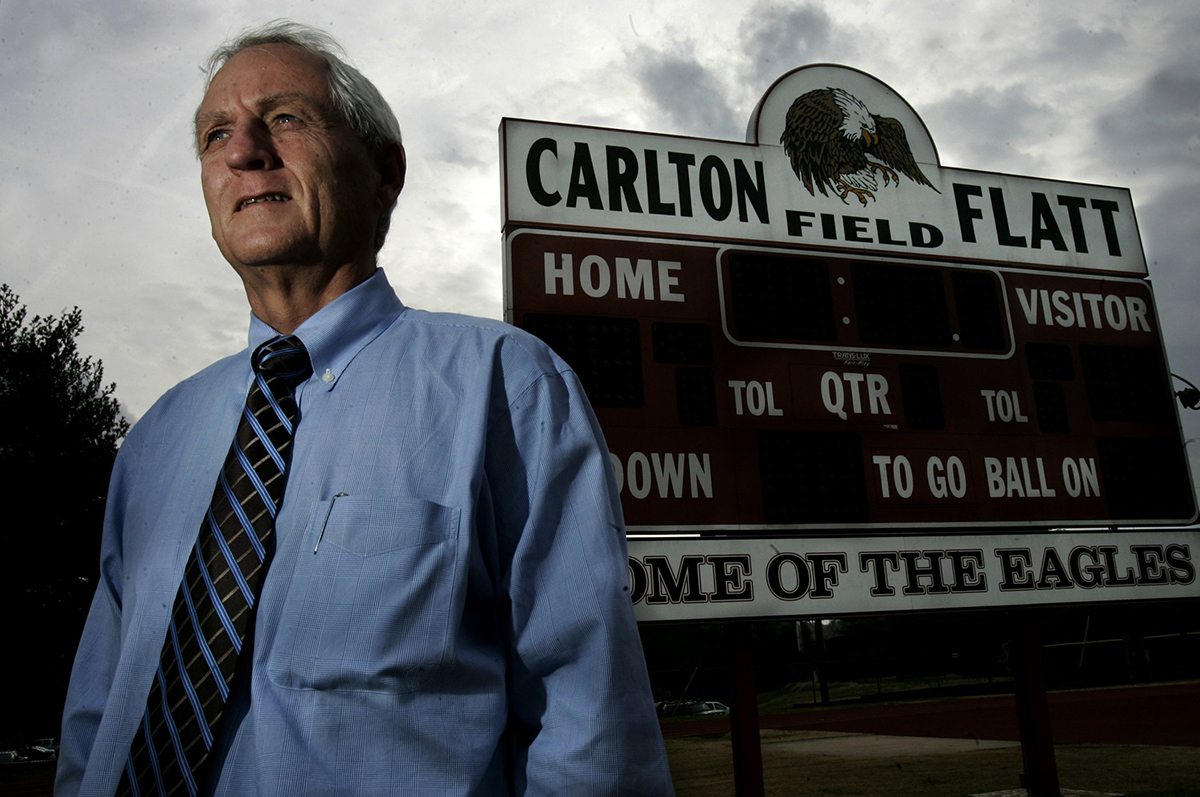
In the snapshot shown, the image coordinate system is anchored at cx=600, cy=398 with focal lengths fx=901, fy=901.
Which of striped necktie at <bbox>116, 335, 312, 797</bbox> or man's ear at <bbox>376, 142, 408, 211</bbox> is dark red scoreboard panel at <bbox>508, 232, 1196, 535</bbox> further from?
striped necktie at <bbox>116, 335, 312, 797</bbox>

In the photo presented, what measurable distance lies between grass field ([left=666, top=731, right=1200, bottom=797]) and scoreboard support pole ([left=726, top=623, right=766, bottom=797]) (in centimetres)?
385

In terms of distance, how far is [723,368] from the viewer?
5270mm

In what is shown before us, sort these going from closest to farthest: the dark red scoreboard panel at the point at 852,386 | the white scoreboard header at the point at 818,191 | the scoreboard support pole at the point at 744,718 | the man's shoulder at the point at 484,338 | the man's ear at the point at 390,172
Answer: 1. the man's shoulder at the point at 484,338
2. the man's ear at the point at 390,172
3. the dark red scoreboard panel at the point at 852,386
4. the scoreboard support pole at the point at 744,718
5. the white scoreboard header at the point at 818,191

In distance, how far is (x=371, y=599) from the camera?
973 mm

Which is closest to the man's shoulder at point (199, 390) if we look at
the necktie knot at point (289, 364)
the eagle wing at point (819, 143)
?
the necktie knot at point (289, 364)

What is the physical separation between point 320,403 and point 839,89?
6.04 metres

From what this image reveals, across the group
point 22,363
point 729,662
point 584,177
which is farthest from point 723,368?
point 22,363

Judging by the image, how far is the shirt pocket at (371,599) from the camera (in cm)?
94

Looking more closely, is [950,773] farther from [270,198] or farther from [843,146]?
[270,198]

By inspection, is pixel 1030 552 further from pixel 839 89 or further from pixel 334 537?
pixel 334 537

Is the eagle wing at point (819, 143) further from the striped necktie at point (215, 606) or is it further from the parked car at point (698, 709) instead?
the parked car at point (698, 709)

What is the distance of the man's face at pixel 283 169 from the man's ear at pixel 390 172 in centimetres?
5

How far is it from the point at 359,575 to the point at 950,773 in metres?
10.9

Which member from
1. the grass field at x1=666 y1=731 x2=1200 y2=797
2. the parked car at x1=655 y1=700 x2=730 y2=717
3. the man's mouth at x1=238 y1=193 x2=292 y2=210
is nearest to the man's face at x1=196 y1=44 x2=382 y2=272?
the man's mouth at x1=238 y1=193 x2=292 y2=210
